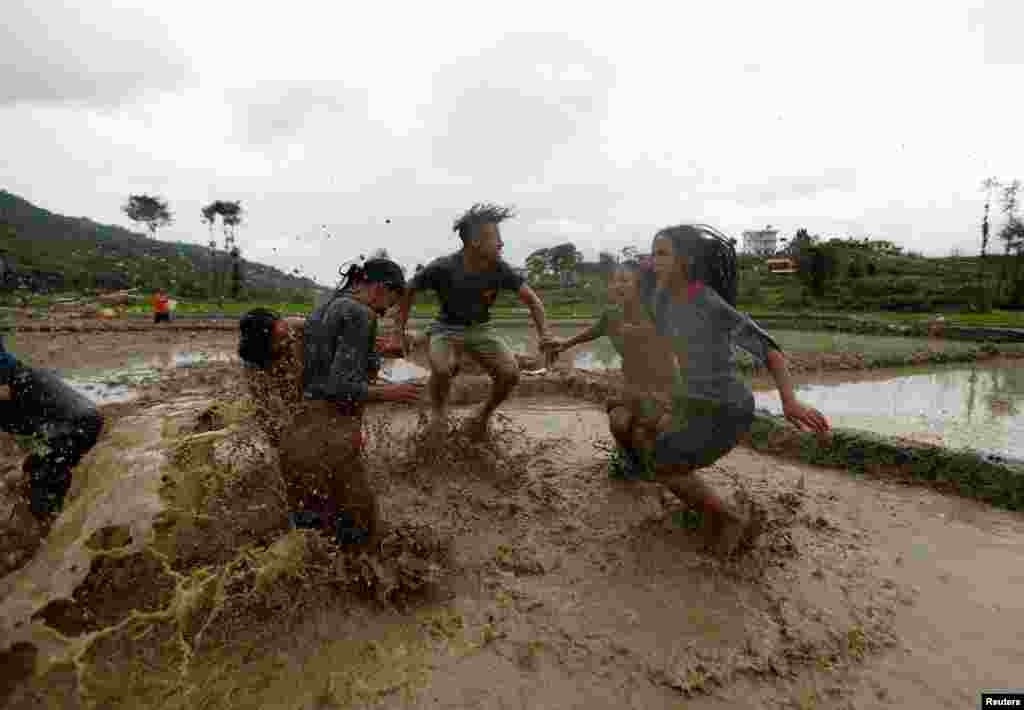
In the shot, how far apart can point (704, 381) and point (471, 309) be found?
256 centimetres

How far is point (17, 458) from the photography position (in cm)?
500

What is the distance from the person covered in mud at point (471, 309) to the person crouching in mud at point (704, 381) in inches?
73.7

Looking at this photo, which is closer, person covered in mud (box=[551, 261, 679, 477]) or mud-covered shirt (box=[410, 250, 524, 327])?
person covered in mud (box=[551, 261, 679, 477])

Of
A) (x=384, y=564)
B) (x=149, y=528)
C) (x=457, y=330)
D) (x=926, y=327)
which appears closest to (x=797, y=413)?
(x=384, y=564)

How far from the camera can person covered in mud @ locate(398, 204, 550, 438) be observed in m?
5.00

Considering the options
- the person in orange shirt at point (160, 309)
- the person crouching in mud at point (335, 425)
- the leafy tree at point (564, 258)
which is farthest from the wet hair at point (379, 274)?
the leafy tree at point (564, 258)

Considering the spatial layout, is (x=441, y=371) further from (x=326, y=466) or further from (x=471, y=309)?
(x=326, y=466)

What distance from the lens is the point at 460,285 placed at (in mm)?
5133

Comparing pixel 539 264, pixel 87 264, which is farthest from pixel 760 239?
pixel 87 264

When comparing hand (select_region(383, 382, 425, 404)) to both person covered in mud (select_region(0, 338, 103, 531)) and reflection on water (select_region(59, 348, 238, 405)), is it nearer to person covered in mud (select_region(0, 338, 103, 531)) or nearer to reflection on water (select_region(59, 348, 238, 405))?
person covered in mud (select_region(0, 338, 103, 531))

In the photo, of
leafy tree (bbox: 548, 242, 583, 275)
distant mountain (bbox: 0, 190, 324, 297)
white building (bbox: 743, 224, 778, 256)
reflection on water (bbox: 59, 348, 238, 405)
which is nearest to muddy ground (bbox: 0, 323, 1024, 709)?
reflection on water (bbox: 59, 348, 238, 405)

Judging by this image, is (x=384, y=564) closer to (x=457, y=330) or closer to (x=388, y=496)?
(x=388, y=496)

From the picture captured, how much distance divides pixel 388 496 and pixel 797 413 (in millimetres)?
2662

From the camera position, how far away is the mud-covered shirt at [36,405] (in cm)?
337
